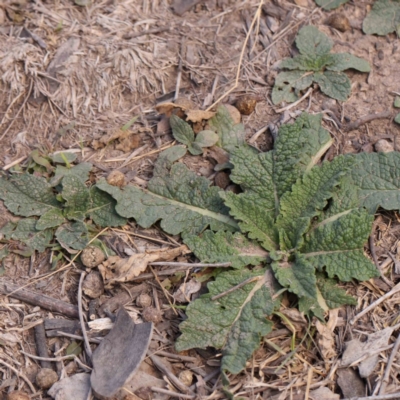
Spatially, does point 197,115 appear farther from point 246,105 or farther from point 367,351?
point 367,351

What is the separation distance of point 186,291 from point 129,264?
0.28m

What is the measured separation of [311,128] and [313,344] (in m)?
1.04

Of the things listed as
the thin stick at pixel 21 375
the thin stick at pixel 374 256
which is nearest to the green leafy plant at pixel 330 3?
the thin stick at pixel 374 256

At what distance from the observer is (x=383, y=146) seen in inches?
103

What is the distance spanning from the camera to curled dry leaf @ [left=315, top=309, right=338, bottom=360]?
2107 mm

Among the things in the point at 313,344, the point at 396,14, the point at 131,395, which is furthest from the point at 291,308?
the point at 396,14

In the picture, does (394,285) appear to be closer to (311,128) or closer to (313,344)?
(313,344)

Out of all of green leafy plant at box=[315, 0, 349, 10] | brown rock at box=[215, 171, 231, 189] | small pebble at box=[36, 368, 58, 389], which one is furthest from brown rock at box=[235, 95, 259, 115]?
small pebble at box=[36, 368, 58, 389]

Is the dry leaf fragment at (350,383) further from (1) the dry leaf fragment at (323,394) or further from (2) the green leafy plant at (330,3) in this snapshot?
(2) the green leafy plant at (330,3)

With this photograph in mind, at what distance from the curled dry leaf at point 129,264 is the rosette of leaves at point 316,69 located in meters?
1.02

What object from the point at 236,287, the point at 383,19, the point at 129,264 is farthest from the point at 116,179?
the point at 383,19

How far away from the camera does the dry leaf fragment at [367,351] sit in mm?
2066

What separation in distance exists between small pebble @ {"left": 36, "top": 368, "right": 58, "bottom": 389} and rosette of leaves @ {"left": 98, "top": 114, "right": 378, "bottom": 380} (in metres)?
0.53

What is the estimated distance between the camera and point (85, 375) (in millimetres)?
2166
